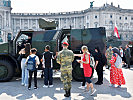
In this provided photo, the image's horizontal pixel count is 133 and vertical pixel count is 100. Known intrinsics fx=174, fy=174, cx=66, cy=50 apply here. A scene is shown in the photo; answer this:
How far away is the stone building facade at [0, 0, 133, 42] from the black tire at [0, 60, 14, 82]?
6763cm

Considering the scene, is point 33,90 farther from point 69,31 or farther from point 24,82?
point 69,31

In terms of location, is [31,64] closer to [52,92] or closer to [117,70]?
[52,92]

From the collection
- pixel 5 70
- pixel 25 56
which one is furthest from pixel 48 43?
pixel 5 70

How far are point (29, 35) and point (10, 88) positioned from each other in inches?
126

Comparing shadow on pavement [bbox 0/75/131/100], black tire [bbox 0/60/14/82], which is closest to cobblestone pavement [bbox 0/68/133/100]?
shadow on pavement [bbox 0/75/131/100]

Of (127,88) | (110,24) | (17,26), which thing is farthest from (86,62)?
(17,26)

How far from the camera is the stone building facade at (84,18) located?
77.0m

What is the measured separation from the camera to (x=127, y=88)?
7.37 m

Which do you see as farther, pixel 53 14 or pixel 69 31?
pixel 53 14

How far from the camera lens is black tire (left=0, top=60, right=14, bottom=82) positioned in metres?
8.49

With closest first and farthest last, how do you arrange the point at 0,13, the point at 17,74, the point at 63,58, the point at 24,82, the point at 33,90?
the point at 63,58, the point at 33,90, the point at 24,82, the point at 17,74, the point at 0,13

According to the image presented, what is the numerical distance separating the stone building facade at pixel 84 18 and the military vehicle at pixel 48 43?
2621 inches

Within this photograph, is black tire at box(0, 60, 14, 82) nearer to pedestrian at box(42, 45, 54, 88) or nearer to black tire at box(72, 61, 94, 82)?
pedestrian at box(42, 45, 54, 88)

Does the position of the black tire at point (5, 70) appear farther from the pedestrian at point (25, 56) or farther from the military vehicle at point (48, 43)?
the pedestrian at point (25, 56)
